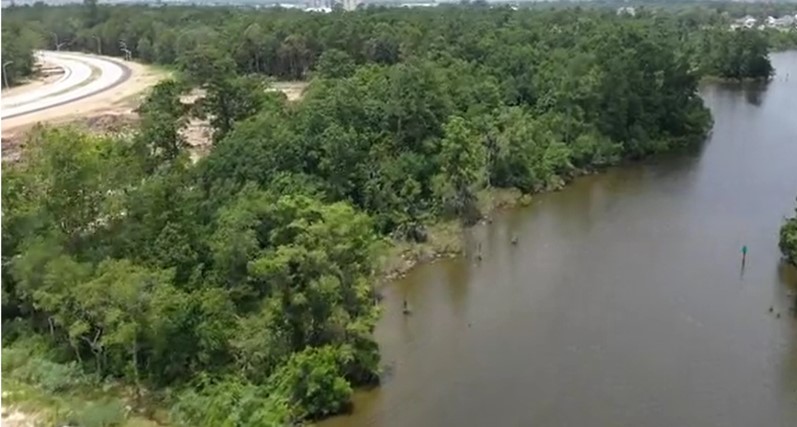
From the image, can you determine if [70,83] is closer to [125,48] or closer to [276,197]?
[125,48]

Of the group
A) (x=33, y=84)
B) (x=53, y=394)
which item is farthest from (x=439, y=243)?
(x=33, y=84)

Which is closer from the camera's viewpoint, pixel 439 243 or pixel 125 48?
pixel 439 243

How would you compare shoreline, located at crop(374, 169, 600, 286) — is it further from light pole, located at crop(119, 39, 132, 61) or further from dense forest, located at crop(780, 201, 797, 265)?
light pole, located at crop(119, 39, 132, 61)

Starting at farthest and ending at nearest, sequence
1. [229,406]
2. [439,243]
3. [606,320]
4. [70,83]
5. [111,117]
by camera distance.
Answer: [70,83], [111,117], [439,243], [606,320], [229,406]

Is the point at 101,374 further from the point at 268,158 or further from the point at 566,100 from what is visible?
the point at 566,100

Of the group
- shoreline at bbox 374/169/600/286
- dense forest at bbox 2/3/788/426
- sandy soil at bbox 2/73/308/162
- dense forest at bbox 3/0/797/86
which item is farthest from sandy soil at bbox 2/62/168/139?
shoreline at bbox 374/169/600/286

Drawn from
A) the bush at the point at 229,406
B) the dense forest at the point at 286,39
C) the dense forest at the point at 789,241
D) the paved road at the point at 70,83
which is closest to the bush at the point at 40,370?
the bush at the point at 229,406

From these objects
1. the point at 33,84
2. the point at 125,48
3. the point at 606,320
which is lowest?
the point at 606,320
